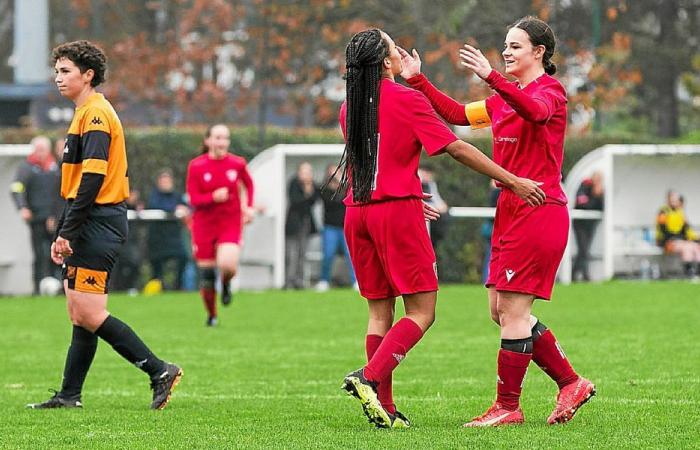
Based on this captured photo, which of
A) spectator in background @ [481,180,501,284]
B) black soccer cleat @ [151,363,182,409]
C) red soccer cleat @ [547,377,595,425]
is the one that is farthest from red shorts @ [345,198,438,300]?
spectator in background @ [481,180,501,284]

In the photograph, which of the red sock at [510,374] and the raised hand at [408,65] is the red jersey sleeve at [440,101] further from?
the red sock at [510,374]

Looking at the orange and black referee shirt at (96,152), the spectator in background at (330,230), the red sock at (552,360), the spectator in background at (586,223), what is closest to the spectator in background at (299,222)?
the spectator in background at (330,230)

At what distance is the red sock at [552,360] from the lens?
8.21 meters

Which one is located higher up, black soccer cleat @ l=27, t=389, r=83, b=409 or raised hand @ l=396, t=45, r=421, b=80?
raised hand @ l=396, t=45, r=421, b=80

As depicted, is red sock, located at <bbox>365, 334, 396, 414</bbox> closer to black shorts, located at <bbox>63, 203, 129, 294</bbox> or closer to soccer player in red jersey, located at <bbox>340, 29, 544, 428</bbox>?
soccer player in red jersey, located at <bbox>340, 29, 544, 428</bbox>

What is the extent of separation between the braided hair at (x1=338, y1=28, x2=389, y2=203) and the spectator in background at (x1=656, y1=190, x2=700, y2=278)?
19106 millimetres

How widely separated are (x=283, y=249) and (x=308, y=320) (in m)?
7.57

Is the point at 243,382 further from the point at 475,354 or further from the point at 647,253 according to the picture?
the point at 647,253

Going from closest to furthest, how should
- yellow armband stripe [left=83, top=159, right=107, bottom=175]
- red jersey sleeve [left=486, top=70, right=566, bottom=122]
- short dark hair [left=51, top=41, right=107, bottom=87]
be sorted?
red jersey sleeve [left=486, top=70, right=566, bottom=122], yellow armband stripe [left=83, top=159, right=107, bottom=175], short dark hair [left=51, top=41, right=107, bottom=87]

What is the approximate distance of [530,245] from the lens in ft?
25.5

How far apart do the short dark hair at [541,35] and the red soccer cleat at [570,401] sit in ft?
5.54

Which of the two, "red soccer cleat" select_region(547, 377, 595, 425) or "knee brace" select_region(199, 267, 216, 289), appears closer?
"red soccer cleat" select_region(547, 377, 595, 425)

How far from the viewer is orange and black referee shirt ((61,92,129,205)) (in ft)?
29.4

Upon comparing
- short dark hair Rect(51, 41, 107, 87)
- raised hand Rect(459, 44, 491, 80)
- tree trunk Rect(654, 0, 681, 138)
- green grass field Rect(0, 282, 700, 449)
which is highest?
tree trunk Rect(654, 0, 681, 138)
